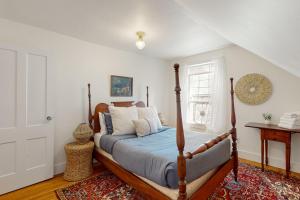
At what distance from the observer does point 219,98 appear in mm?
3539

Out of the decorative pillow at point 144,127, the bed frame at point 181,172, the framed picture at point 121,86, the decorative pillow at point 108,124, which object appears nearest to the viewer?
the bed frame at point 181,172

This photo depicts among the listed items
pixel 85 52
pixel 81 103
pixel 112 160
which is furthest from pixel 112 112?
pixel 85 52

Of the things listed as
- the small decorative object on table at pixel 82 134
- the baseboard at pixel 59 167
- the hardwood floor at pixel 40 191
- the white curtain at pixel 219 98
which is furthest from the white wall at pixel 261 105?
the baseboard at pixel 59 167

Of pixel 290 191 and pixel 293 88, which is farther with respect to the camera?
pixel 293 88

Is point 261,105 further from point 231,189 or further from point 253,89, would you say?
point 231,189

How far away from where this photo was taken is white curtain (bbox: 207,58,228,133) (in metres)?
3.49

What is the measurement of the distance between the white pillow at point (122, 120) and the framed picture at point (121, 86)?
0.71 m

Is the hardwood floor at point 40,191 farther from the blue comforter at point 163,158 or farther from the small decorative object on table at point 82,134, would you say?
the blue comforter at point 163,158

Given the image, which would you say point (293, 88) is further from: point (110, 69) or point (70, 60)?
point (70, 60)

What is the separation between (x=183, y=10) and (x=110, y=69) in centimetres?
200

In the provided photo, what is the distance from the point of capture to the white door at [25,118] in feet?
6.95

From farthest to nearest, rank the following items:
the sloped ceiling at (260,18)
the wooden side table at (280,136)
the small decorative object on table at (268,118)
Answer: the small decorative object on table at (268,118) < the wooden side table at (280,136) < the sloped ceiling at (260,18)

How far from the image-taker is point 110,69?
11.3 feet

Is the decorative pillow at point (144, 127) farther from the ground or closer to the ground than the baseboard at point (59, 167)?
farther from the ground
